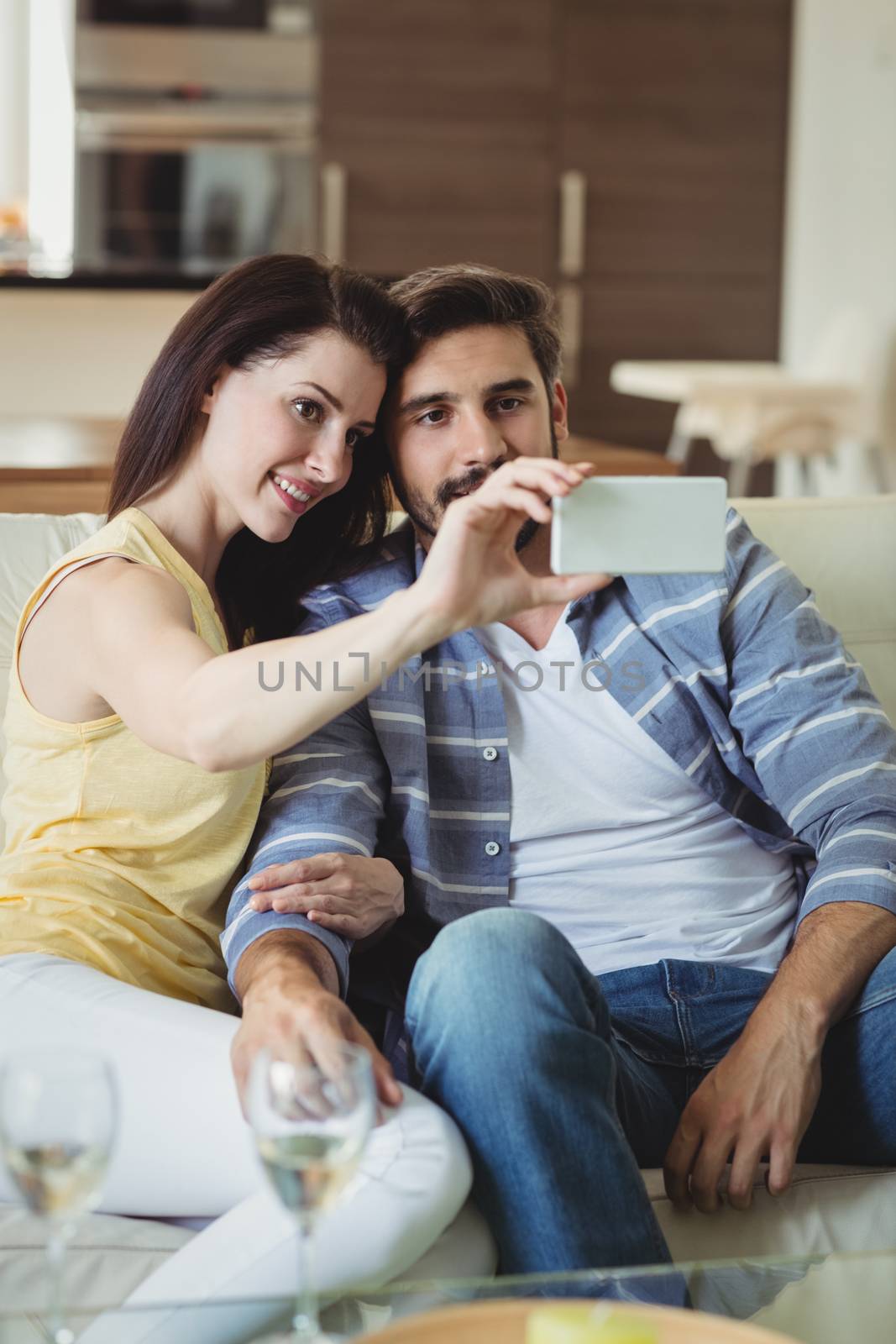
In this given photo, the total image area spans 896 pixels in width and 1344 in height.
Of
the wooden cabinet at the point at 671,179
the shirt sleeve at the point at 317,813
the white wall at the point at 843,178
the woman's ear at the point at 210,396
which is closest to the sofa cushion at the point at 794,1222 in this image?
the shirt sleeve at the point at 317,813

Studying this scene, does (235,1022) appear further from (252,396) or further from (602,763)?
(252,396)

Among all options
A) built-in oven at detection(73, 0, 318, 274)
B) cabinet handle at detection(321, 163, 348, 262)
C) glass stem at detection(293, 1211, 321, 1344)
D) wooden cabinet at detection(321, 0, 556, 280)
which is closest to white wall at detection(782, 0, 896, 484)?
wooden cabinet at detection(321, 0, 556, 280)

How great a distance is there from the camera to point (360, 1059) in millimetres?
829

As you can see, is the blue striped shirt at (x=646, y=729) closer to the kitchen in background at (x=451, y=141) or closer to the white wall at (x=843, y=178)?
the white wall at (x=843, y=178)

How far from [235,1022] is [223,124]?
488 centimetres

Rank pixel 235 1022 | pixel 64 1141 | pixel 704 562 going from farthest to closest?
pixel 235 1022 → pixel 704 562 → pixel 64 1141

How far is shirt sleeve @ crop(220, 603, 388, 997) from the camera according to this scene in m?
1.37

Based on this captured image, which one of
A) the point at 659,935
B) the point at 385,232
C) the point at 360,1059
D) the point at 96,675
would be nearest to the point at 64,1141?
the point at 360,1059

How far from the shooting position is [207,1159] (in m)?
1.18

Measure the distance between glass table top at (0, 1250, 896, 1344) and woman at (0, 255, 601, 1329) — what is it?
0.04 metres

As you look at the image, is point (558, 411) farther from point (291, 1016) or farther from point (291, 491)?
point (291, 1016)

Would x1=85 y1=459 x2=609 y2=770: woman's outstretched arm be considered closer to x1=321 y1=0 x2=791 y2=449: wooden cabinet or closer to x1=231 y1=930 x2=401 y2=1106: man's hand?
x1=231 y1=930 x2=401 y2=1106: man's hand

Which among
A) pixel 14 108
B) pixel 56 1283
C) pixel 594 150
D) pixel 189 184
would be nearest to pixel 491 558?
pixel 56 1283

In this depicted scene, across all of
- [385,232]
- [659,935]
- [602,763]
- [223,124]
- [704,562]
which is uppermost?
[223,124]
